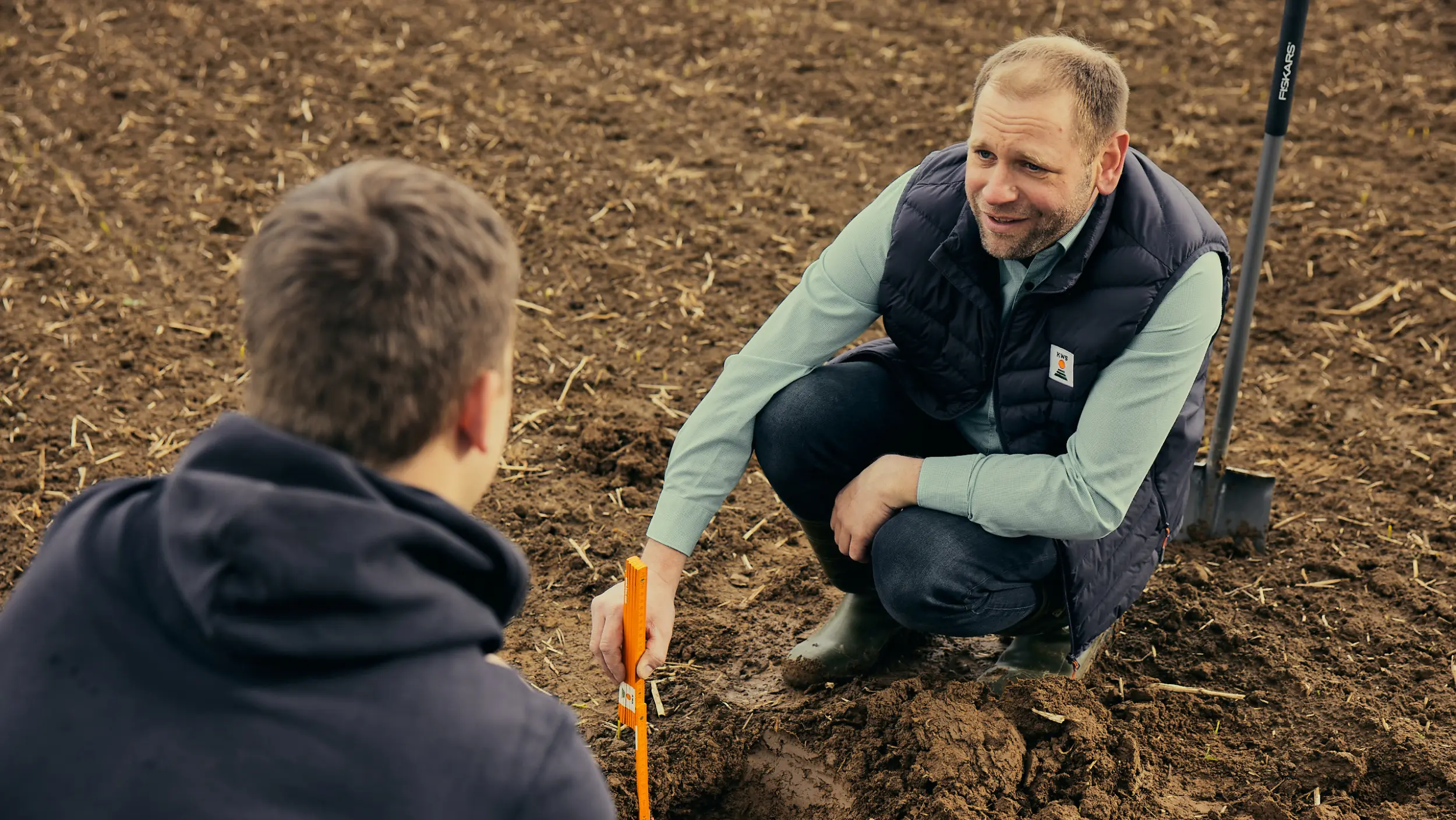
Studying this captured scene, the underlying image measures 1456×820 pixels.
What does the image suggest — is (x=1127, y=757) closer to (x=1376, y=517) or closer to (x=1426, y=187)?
(x=1376, y=517)

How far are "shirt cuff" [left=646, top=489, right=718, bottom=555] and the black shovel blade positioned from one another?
5.13ft

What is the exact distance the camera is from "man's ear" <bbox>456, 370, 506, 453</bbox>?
1.50 meters

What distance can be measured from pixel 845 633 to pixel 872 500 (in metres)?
0.46

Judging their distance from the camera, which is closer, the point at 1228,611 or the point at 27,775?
the point at 27,775

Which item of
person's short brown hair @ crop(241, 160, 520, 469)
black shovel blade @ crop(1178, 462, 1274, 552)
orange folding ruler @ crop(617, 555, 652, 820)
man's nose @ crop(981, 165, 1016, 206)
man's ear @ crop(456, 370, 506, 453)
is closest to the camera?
person's short brown hair @ crop(241, 160, 520, 469)

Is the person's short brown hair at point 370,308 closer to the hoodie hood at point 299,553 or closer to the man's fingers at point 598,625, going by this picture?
the hoodie hood at point 299,553

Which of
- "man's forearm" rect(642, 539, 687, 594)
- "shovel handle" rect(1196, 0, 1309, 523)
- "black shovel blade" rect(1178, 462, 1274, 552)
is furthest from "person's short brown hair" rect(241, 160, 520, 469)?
"black shovel blade" rect(1178, 462, 1274, 552)

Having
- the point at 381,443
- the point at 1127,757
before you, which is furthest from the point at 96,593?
the point at 1127,757

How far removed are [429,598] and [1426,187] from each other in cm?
486

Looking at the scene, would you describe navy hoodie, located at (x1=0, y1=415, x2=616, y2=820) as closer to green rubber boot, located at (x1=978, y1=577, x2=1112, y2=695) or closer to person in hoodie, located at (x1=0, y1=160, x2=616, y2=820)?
person in hoodie, located at (x1=0, y1=160, x2=616, y2=820)

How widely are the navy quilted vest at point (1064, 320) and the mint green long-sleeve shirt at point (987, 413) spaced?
0.14 ft

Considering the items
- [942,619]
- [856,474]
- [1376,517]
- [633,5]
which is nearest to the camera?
[942,619]

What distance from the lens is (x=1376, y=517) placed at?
3553 millimetres

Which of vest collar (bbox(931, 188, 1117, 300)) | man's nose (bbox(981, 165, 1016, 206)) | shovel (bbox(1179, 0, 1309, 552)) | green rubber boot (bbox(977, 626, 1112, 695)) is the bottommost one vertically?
green rubber boot (bbox(977, 626, 1112, 695))
